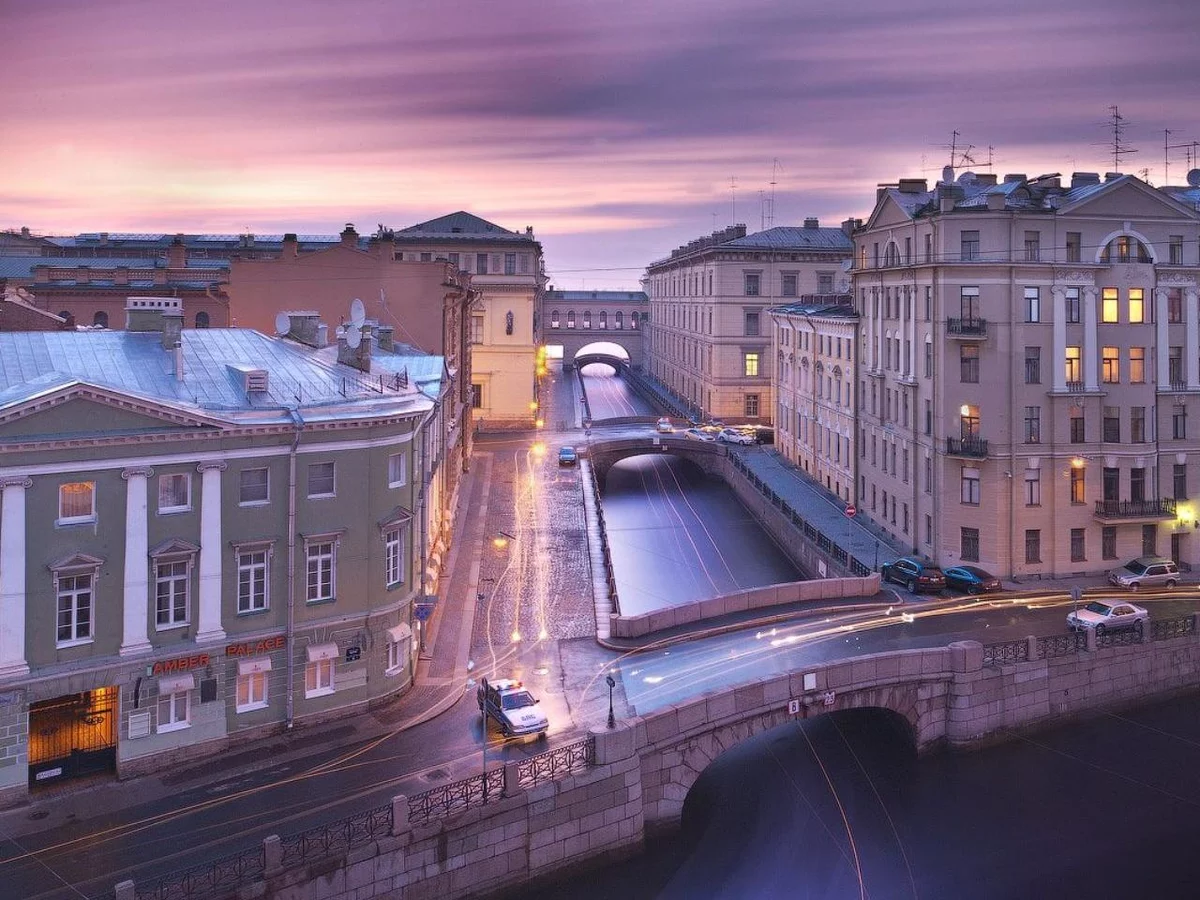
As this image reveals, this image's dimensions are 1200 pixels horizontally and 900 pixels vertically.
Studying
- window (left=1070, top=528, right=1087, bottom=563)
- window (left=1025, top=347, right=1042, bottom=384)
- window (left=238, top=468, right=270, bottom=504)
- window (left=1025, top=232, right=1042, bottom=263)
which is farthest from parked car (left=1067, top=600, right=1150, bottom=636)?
window (left=238, top=468, right=270, bottom=504)

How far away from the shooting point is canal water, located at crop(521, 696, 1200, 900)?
85.2 ft

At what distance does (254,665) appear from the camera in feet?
87.8

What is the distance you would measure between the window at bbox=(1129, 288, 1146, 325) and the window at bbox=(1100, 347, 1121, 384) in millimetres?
1588

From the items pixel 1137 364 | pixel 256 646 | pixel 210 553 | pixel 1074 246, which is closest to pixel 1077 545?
pixel 1137 364

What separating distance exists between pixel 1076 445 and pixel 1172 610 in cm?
854

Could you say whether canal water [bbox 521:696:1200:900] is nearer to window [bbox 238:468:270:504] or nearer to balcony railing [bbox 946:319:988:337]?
window [bbox 238:468:270:504]

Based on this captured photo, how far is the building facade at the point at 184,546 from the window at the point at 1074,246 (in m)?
30.2

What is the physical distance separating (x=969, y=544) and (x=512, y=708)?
2575cm

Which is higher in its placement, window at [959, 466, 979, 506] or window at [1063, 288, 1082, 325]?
window at [1063, 288, 1082, 325]

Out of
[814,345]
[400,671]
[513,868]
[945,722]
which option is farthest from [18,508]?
[814,345]

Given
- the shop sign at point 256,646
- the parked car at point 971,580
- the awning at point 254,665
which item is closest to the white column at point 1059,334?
the parked car at point 971,580

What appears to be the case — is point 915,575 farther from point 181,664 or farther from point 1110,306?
point 181,664

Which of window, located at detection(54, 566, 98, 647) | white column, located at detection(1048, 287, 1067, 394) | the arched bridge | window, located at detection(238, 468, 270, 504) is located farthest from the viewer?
the arched bridge

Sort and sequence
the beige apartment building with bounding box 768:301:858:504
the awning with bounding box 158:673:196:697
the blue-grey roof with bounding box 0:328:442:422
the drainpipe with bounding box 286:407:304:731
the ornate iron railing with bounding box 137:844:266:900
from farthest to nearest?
the beige apartment building with bounding box 768:301:858:504 → the drainpipe with bounding box 286:407:304:731 → the blue-grey roof with bounding box 0:328:442:422 → the awning with bounding box 158:673:196:697 → the ornate iron railing with bounding box 137:844:266:900
